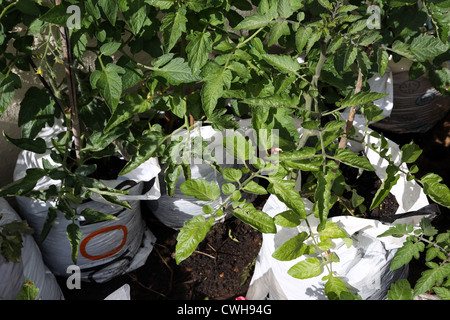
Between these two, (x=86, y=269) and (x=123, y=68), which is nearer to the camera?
Answer: (x=123, y=68)

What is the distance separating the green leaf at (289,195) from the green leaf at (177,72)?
13.7 inches

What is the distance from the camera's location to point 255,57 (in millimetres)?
1308

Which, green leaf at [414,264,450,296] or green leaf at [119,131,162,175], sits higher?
green leaf at [119,131,162,175]

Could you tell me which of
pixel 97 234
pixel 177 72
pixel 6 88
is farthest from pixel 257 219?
pixel 97 234

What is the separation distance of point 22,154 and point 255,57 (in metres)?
0.97

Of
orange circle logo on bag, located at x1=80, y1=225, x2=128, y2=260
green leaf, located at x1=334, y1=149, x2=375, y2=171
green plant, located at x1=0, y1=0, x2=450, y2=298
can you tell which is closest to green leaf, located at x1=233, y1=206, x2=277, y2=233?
green plant, located at x1=0, y1=0, x2=450, y2=298

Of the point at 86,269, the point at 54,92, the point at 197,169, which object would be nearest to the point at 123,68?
the point at 54,92

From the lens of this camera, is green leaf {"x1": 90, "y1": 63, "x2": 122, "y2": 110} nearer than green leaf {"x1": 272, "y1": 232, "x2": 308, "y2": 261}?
Yes

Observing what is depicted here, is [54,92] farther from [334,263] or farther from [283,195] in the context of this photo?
[334,263]

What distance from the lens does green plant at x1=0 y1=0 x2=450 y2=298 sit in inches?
44.4

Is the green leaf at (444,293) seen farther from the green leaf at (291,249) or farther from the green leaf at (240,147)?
the green leaf at (240,147)

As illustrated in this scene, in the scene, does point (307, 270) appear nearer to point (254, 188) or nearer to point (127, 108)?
point (254, 188)

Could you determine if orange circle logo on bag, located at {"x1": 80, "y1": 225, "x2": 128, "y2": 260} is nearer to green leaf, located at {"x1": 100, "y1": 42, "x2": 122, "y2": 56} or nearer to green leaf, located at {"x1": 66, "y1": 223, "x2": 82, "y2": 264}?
green leaf, located at {"x1": 66, "y1": 223, "x2": 82, "y2": 264}

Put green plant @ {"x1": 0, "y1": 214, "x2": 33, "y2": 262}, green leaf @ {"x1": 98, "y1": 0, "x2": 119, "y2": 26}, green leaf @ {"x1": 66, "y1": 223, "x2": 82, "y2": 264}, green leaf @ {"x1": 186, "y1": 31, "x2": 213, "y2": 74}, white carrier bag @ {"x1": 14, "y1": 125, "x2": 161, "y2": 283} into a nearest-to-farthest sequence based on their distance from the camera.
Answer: green leaf @ {"x1": 98, "y1": 0, "x2": 119, "y2": 26} → green leaf @ {"x1": 186, "y1": 31, "x2": 213, "y2": 74} → green leaf @ {"x1": 66, "y1": 223, "x2": 82, "y2": 264} → green plant @ {"x1": 0, "y1": 214, "x2": 33, "y2": 262} → white carrier bag @ {"x1": 14, "y1": 125, "x2": 161, "y2": 283}
